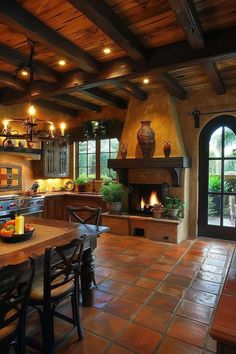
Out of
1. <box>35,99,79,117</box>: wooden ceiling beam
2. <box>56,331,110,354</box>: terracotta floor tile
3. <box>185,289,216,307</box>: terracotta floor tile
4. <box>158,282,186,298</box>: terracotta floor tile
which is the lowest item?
<box>56,331,110,354</box>: terracotta floor tile

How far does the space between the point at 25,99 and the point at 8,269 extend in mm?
4041

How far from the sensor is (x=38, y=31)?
8.27ft

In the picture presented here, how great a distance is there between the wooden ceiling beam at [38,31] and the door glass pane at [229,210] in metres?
3.49

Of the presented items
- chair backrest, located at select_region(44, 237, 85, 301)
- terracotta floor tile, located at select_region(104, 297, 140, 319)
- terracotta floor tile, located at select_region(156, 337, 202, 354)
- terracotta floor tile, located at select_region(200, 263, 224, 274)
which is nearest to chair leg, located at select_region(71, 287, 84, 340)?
chair backrest, located at select_region(44, 237, 85, 301)

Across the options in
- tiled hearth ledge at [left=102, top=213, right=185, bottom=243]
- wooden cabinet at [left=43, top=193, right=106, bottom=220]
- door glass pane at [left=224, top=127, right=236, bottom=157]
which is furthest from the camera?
wooden cabinet at [left=43, top=193, right=106, bottom=220]

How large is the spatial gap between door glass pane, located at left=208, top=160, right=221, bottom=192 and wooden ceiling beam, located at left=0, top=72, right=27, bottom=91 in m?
3.87

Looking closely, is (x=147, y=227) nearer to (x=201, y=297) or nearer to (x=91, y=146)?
(x=201, y=297)

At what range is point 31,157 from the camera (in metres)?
5.61

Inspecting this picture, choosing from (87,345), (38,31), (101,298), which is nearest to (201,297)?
(101,298)

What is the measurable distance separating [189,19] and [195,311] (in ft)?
9.26

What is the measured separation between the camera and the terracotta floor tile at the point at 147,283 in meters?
2.88

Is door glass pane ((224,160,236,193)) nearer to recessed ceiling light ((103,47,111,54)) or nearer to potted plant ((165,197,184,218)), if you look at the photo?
potted plant ((165,197,184,218))

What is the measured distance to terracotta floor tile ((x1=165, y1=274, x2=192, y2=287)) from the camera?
2.96 metres

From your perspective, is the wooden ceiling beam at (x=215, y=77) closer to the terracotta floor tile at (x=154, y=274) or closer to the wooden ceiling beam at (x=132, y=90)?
the wooden ceiling beam at (x=132, y=90)
